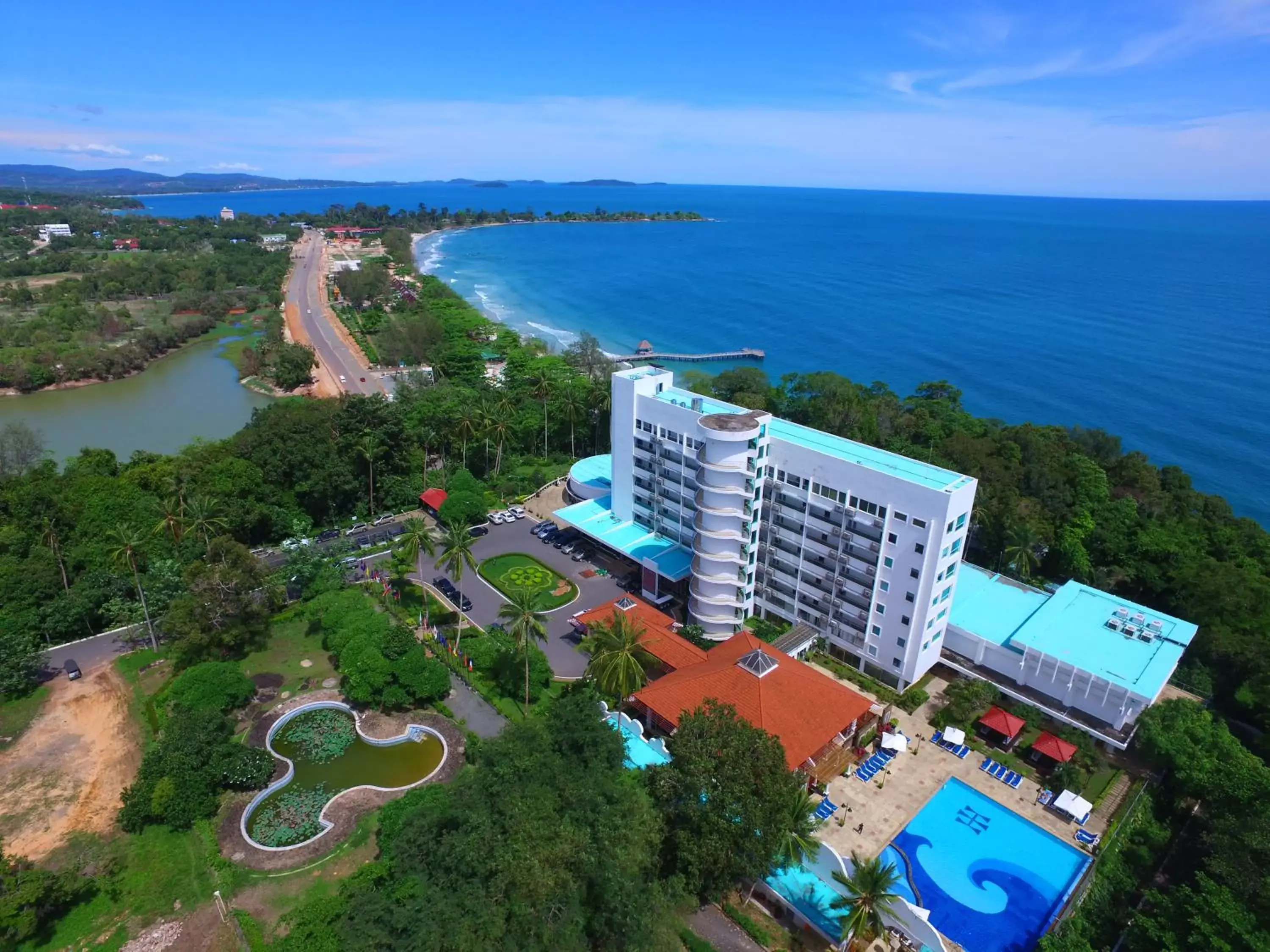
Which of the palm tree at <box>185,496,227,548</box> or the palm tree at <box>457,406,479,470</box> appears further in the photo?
the palm tree at <box>457,406,479,470</box>

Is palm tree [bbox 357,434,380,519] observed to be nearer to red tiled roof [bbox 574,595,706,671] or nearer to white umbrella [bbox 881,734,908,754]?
red tiled roof [bbox 574,595,706,671]

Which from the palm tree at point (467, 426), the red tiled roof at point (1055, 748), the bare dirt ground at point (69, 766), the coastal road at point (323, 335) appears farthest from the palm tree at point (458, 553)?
the coastal road at point (323, 335)

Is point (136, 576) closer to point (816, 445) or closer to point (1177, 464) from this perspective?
point (816, 445)

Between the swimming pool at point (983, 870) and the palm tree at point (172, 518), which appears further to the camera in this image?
the palm tree at point (172, 518)

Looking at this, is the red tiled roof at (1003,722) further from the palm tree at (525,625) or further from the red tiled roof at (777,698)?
the palm tree at (525,625)

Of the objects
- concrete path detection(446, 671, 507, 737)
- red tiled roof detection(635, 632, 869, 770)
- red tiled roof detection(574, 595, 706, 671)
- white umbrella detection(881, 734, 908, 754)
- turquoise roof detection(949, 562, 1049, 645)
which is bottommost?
concrete path detection(446, 671, 507, 737)

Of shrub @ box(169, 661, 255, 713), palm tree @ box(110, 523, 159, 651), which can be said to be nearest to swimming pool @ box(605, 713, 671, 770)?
shrub @ box(169, 661, 255, 713)

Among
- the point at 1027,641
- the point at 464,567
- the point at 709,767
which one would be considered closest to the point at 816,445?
the point at 1027,641
